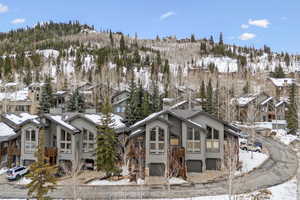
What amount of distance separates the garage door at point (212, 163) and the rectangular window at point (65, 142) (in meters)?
17.4

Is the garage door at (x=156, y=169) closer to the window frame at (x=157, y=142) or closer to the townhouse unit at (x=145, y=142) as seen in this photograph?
the townhouse unit at (x=145, y=142)

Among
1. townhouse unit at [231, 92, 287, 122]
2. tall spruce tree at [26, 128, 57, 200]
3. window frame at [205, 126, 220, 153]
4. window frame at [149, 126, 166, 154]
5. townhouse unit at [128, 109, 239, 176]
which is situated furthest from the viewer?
townhouse unit at [231, 92, 287, 122]

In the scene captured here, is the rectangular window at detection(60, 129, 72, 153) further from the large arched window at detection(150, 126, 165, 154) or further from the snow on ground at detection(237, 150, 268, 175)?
the snow on ground at detection(237, 150, 268, 175)

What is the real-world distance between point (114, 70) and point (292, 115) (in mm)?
86021

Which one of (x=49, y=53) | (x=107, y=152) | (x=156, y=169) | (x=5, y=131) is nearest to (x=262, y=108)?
(x=156, y=169)

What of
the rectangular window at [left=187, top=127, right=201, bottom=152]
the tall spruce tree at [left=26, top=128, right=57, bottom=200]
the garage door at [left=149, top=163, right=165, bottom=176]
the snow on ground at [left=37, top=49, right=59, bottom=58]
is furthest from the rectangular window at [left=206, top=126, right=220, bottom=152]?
the snow on ground at [left=37, top=49, right=59, bottom=58]

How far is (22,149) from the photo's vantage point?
105 ft

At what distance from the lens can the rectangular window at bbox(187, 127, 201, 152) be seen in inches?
1214

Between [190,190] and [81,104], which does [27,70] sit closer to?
[81,104]

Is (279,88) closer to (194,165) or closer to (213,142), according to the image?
(213,142)

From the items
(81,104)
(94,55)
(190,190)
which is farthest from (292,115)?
(94,55)

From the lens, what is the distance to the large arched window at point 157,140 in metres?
29.4

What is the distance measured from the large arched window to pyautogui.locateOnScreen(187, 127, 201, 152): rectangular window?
141 inches

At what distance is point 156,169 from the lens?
2998 centimetres
